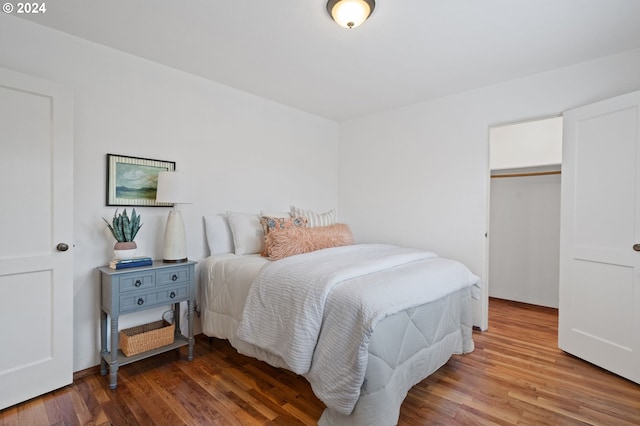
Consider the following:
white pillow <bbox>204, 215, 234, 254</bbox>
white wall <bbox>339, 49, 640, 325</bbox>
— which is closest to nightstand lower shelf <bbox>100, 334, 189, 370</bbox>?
white pillow <bbox>204, 215, 234, 254</bbox>

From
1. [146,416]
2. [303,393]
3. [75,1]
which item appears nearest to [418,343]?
[303,393]

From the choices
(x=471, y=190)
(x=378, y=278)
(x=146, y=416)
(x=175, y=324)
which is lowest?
(x=146, y=416)

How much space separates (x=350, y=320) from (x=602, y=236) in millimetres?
2189

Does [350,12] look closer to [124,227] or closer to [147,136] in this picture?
[147,136]

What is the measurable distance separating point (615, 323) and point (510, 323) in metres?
1.08

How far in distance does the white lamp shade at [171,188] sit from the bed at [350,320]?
2.08ft

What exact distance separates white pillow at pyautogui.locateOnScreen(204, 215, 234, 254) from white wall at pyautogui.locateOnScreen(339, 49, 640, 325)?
1836mm

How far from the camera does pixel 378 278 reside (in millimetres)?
1951

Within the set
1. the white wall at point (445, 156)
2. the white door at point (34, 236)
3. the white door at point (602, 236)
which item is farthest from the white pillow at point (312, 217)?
the white door at point (602, 236)

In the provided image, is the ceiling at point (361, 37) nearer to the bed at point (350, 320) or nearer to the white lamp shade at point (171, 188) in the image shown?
the white lamp shade at point (171, 188)

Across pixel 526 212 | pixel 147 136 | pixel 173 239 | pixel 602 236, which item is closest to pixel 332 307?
pixel 173 239

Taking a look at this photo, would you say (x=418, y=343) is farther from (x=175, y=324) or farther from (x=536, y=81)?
(x=536, y=81)

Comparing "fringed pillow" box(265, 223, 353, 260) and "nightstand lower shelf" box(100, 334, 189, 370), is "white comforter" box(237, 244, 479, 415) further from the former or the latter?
"nightstand lower shelf" box(100, 334, 189, 370)

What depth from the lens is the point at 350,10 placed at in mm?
1823
